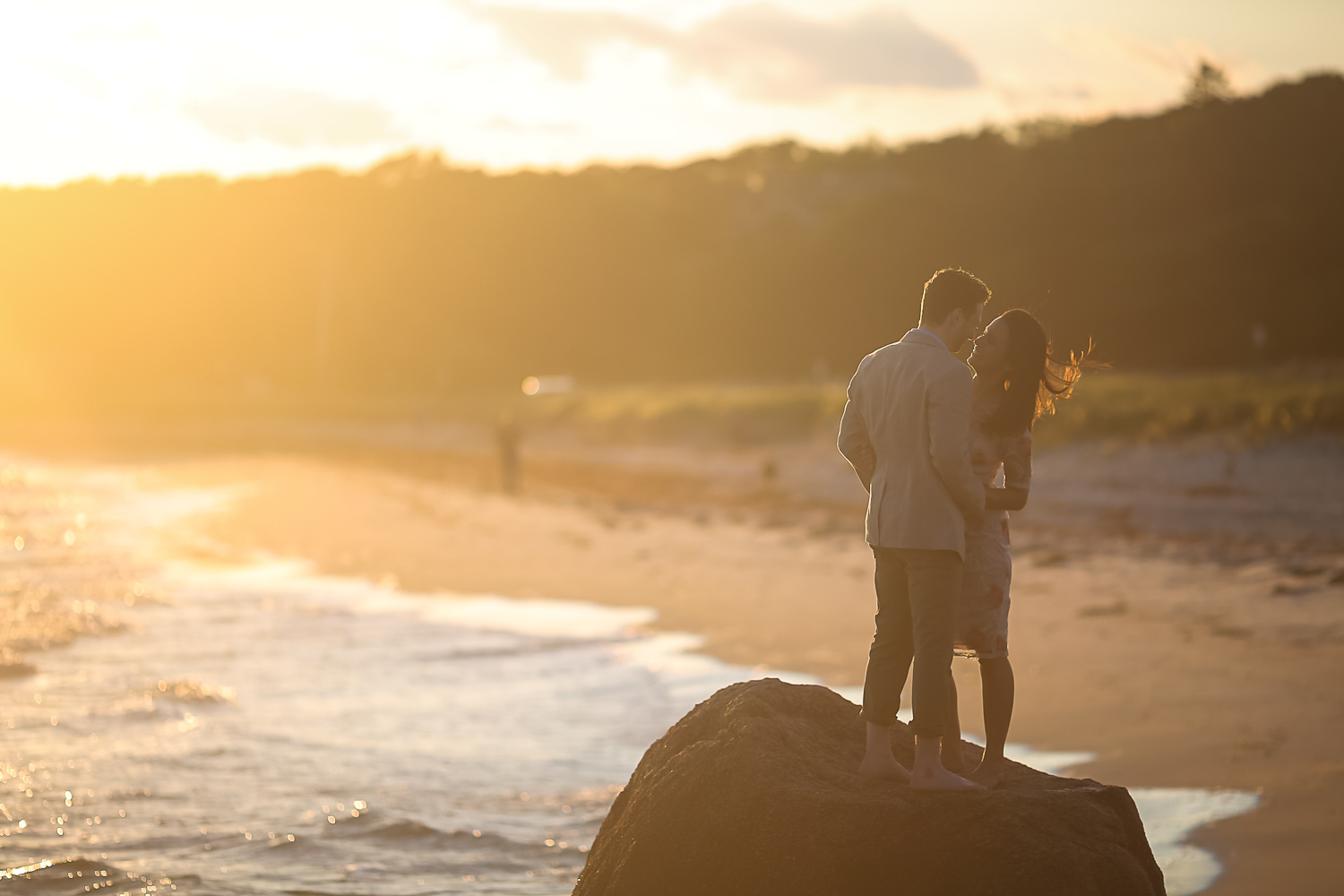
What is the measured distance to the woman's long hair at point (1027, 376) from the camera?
4.46 m

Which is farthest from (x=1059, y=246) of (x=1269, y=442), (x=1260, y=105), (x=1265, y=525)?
(x=1265, y=525)

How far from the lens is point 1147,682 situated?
8961 mm

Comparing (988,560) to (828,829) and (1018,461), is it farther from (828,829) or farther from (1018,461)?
(828,829)

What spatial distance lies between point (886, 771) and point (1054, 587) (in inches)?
349

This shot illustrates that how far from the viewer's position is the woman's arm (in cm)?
434

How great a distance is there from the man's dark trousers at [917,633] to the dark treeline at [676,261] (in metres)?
37.7

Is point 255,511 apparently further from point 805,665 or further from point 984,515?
point 984,515

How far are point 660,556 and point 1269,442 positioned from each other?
9889 mm

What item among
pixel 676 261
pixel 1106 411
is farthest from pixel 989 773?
pixel 676 261

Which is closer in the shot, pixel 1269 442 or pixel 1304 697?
pixel 1304 697

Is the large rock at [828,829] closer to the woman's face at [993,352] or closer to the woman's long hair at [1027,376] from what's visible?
the woman's long hair at [1027,376]

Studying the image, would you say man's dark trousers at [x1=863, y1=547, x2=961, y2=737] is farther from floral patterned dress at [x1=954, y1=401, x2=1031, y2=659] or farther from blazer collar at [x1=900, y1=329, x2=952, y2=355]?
blazer collar at [x1=900, y1=329, x2=952, y2=355]

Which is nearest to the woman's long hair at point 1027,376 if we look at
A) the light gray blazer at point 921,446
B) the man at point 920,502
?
the man at point 920,502

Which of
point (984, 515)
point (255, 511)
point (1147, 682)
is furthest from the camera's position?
point (255, 511)
